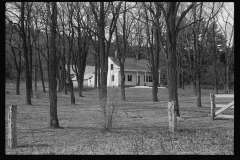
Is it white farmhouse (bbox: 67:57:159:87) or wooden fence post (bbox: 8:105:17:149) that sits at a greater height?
white farmhouse (bbox: 67:57:159:87)

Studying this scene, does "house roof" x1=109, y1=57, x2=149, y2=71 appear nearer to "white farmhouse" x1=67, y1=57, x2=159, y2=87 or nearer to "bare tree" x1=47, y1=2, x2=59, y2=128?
"white farmhouse" x1=67, y1=57, x2=159, y2=87

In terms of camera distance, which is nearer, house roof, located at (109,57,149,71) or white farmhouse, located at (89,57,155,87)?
white farmhouse, located at (89,57,155,87)

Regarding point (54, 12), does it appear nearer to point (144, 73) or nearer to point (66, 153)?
point (66, 153)

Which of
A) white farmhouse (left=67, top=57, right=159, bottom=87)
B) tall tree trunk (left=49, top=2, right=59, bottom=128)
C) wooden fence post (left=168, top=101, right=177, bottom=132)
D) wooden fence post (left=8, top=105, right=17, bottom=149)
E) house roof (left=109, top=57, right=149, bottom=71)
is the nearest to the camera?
wooden fence post (left=8, top=105, right=17, bottom=149)

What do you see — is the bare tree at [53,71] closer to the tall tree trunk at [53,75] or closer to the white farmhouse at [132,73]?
the tall tree trunk at [53,75]

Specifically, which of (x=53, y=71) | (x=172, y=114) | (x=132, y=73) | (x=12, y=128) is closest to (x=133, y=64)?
(x=132, y=73)

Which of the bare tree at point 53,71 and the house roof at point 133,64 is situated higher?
the house roof at point 133,64

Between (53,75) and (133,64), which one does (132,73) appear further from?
(53,75)

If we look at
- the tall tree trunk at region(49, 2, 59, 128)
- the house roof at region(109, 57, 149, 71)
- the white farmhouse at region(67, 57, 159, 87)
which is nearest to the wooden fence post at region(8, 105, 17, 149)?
the tall tree trunk at region(49, 2, 59, 128)

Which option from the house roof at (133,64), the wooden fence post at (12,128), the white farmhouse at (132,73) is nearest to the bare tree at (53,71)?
the wooden fence post at (12,128)

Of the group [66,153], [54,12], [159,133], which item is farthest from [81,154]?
[54,12]

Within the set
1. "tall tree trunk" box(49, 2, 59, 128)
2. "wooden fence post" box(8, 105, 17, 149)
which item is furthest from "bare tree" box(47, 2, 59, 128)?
"wooden fence post" box(8, 105, 17, 149)

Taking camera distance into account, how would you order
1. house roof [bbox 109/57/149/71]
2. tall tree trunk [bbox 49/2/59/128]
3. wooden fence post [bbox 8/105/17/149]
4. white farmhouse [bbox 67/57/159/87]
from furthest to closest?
house roof [bbox 109/57/149/71], white farmhouse [bbox 67/57/159/87], tall tree trunk [bbox 49/2/59/128], wooden fence post [bbox 8/105/17/149]
